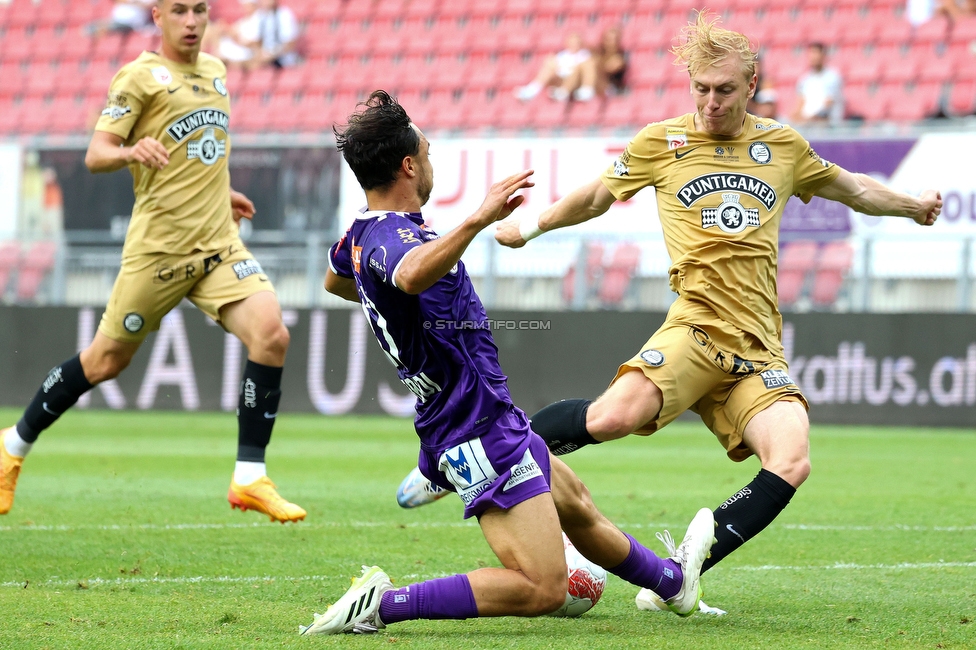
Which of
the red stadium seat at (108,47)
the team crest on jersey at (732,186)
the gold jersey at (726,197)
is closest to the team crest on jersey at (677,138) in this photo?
the gold jersey at (726,197)

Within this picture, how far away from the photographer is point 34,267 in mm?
14656

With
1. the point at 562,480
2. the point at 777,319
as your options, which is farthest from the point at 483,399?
the point at 777,319

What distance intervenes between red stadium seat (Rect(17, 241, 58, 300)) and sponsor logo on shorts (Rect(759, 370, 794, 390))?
11.4 metres

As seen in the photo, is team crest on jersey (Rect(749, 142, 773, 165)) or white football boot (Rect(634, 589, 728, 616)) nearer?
white football boot (Rect(634, 589, 728, 616))

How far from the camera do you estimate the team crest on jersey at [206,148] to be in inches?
263

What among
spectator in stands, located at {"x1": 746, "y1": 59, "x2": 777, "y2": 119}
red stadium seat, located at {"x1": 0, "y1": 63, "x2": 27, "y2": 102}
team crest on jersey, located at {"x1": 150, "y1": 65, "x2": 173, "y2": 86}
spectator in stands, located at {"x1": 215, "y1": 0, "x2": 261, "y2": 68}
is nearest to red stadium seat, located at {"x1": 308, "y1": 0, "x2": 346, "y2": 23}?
spectator in stands, located at {"x1": 215, "y1": 0, "x2": 261, "y2": 68}

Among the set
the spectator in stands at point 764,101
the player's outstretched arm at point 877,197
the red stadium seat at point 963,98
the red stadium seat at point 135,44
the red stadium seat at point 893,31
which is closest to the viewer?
the player's outstretched arm at point 877,197

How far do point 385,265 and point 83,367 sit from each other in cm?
316

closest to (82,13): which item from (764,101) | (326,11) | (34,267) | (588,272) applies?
(326,11)

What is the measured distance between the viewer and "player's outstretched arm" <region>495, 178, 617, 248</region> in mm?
5098

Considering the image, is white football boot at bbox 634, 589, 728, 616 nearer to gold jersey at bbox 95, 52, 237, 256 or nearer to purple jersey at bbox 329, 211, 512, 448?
purple jersey at bbox 329, 211, 512, 448

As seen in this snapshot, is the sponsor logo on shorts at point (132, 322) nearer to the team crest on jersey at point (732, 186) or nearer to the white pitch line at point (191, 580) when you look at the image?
the white pitch line at point (191, 580)

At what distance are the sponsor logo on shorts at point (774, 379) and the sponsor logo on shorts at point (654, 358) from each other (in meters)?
0.41

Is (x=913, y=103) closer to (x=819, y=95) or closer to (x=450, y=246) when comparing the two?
(x=819, y=95)
